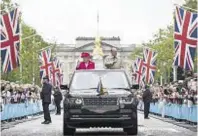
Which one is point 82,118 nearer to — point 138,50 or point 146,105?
point 146,105

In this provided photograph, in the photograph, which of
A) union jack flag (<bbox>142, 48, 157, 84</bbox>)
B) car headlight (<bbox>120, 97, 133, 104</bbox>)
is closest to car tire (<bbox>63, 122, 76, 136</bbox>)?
car headlight (<bbox>120, 97, 133, 104</bbox>)

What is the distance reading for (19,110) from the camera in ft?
124

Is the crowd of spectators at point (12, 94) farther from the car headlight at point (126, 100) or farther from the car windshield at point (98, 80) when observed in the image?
the car headlight at point (126, 100)

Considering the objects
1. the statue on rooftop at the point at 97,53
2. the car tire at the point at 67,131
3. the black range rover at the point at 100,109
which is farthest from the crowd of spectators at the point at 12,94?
the statue on rooftop at the point at 97,53

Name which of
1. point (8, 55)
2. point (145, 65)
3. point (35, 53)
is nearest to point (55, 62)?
point (145, 65)

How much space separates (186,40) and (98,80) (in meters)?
9.49

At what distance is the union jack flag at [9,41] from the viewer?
27.8 m

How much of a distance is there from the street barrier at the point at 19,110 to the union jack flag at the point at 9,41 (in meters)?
3.14

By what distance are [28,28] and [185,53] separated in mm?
51543

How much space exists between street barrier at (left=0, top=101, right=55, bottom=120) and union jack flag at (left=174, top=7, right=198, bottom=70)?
304 inches

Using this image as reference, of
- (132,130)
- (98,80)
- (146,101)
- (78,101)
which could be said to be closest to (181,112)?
(146,101)

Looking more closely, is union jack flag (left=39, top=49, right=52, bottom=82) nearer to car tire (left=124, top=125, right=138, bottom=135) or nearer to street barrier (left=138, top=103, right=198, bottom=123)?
street barrier (left=138, top=103, right=198, bottom=123)

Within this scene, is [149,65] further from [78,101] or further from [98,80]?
[78,101]

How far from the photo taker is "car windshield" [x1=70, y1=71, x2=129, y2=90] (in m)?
19.5
